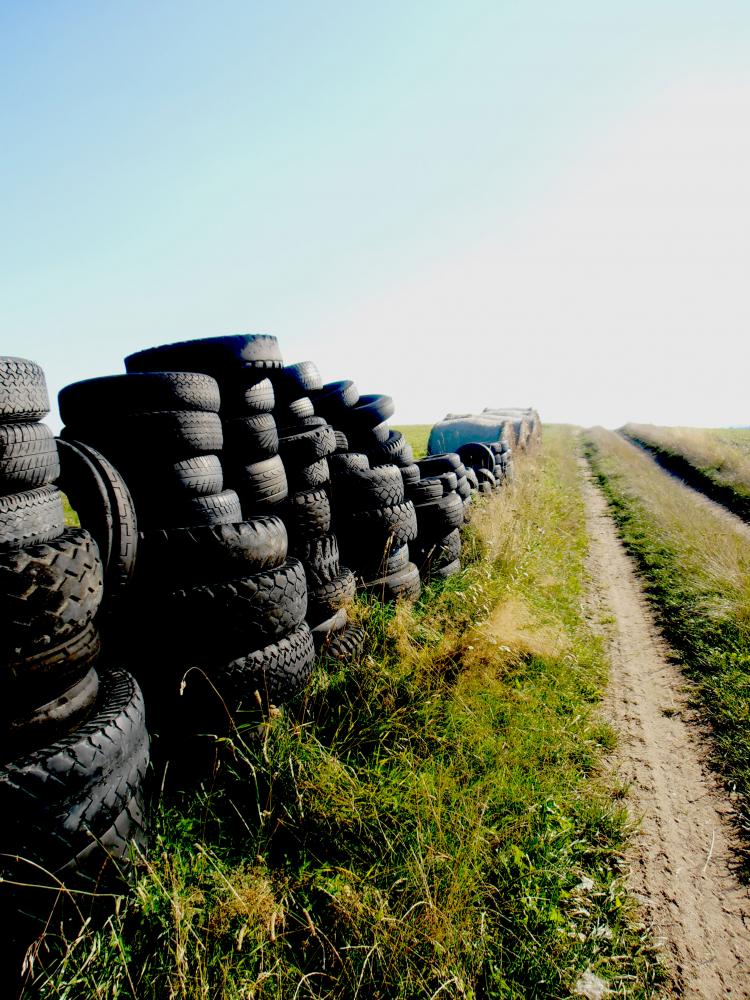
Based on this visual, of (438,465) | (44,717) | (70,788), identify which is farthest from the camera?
(438,465)

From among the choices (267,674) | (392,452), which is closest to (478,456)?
(392,452)

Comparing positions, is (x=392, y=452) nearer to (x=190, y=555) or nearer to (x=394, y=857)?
(x=190, y=555)

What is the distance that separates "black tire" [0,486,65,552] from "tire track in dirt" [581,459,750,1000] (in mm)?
3579

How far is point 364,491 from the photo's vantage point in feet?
18.2

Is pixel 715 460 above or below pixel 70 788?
above

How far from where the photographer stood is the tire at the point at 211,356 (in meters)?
4.47

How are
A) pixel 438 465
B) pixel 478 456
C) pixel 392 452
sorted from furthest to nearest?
pixel 478 456, pixel 438 465, pixel 392 452

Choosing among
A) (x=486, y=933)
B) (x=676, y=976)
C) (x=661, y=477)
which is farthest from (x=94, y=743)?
(x=661, y=477)

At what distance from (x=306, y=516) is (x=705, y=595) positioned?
512cm

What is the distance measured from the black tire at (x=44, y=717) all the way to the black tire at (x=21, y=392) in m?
1.38

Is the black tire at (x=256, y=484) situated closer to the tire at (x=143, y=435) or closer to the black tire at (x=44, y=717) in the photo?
the tire at (x=143, y=435)

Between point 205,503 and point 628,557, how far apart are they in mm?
7546

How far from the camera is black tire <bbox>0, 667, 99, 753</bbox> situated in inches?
→ 97.4

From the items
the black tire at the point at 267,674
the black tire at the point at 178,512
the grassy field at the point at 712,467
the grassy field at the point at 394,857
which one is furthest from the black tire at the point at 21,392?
the grassy field at the point at 712,467
